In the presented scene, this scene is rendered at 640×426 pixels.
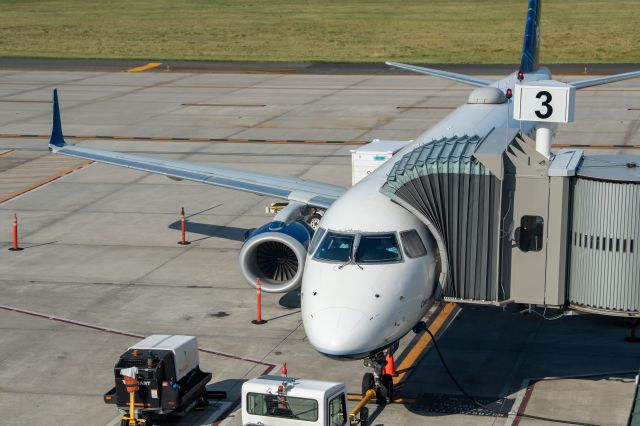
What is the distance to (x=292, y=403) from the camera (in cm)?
2166

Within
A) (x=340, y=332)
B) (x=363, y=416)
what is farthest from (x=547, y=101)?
(x=363, y=416)

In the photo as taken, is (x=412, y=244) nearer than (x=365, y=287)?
Result: No

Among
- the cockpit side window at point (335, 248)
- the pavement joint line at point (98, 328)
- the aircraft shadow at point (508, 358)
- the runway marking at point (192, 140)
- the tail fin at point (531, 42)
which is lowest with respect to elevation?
the aircraft shadow at point (508, 358)

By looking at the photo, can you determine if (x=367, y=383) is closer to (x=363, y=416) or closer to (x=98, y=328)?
(x=363, y=416)

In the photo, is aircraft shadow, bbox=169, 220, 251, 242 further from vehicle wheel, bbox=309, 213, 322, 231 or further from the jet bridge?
the jet bridge

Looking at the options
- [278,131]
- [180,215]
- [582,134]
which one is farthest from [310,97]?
[180,215]

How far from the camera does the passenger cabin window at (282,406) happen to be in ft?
70.3

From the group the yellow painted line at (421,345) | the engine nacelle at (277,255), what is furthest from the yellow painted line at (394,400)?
the engine nacelle at (277,255)

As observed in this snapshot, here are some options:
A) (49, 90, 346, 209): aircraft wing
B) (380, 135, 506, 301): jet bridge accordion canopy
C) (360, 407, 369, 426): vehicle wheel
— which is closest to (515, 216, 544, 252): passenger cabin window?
(380, 135, 506, 301): jet bridge accordion canopy

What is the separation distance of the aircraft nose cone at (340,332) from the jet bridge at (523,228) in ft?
9.19

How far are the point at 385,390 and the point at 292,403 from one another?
2866mm

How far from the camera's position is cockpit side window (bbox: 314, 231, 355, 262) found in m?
23.1

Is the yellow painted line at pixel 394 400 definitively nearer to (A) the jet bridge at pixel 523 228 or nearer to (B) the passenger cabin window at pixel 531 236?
(A) the jet bridge at pixel 523 228

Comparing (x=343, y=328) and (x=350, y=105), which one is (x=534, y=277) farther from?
(x=350, y=105)
